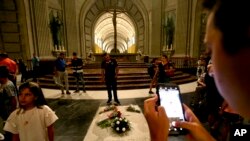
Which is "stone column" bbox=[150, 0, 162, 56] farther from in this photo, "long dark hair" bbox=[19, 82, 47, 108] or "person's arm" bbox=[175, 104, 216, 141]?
"person's arm" bbox=[175, 104, 216, 141]

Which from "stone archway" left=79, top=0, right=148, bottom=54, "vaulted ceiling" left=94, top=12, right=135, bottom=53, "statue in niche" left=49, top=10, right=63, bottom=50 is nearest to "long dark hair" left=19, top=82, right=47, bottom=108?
"statue in niche" left=49, top=10, right=63, bottom=50

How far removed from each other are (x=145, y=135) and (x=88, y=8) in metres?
16.5

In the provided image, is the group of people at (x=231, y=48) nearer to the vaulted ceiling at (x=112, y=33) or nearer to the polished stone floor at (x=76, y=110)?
the polished stone floor at (x=76, y=110)

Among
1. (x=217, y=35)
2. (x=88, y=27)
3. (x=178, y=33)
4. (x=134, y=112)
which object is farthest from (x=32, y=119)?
(x=88, y=27)

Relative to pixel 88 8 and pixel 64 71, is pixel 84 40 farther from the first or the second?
pixel 64 71

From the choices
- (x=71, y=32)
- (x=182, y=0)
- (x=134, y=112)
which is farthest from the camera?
(x=71, y=32)

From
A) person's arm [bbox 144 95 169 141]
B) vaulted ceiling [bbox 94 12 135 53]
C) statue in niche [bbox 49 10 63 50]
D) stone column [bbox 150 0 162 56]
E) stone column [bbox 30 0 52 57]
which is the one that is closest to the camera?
person's arm [bbox 144 95 169 141]

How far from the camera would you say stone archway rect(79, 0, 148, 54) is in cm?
1748

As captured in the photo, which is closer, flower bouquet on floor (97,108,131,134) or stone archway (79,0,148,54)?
flower bouquet on floor (97,108,131,134)

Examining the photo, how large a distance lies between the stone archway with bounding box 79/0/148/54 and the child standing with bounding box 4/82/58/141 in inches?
611

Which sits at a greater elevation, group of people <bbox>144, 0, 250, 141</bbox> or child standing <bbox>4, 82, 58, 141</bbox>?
group of people <bbox>144, 0, 250, 141</bbox>

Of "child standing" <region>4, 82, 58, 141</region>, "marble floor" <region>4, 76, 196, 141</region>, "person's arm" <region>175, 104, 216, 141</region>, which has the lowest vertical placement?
"marble floor" <region>4, 76, 196, 141</region>

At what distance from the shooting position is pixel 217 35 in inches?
14.7

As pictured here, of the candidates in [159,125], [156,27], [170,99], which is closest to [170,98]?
[170,99]
